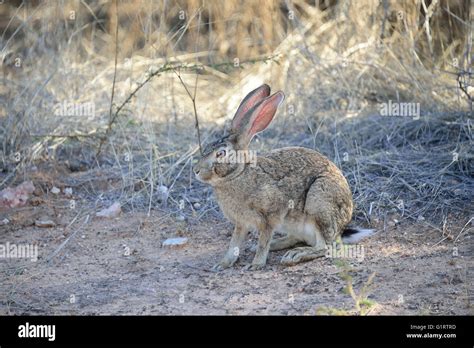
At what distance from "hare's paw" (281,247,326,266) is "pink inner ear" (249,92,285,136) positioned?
0.94 metres

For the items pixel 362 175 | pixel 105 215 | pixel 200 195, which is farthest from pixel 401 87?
pixel 105 215

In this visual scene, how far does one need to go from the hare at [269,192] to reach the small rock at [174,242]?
19.9 inches

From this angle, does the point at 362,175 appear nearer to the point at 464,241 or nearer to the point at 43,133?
the point at 464,241

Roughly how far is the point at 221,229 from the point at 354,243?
1.16 m
